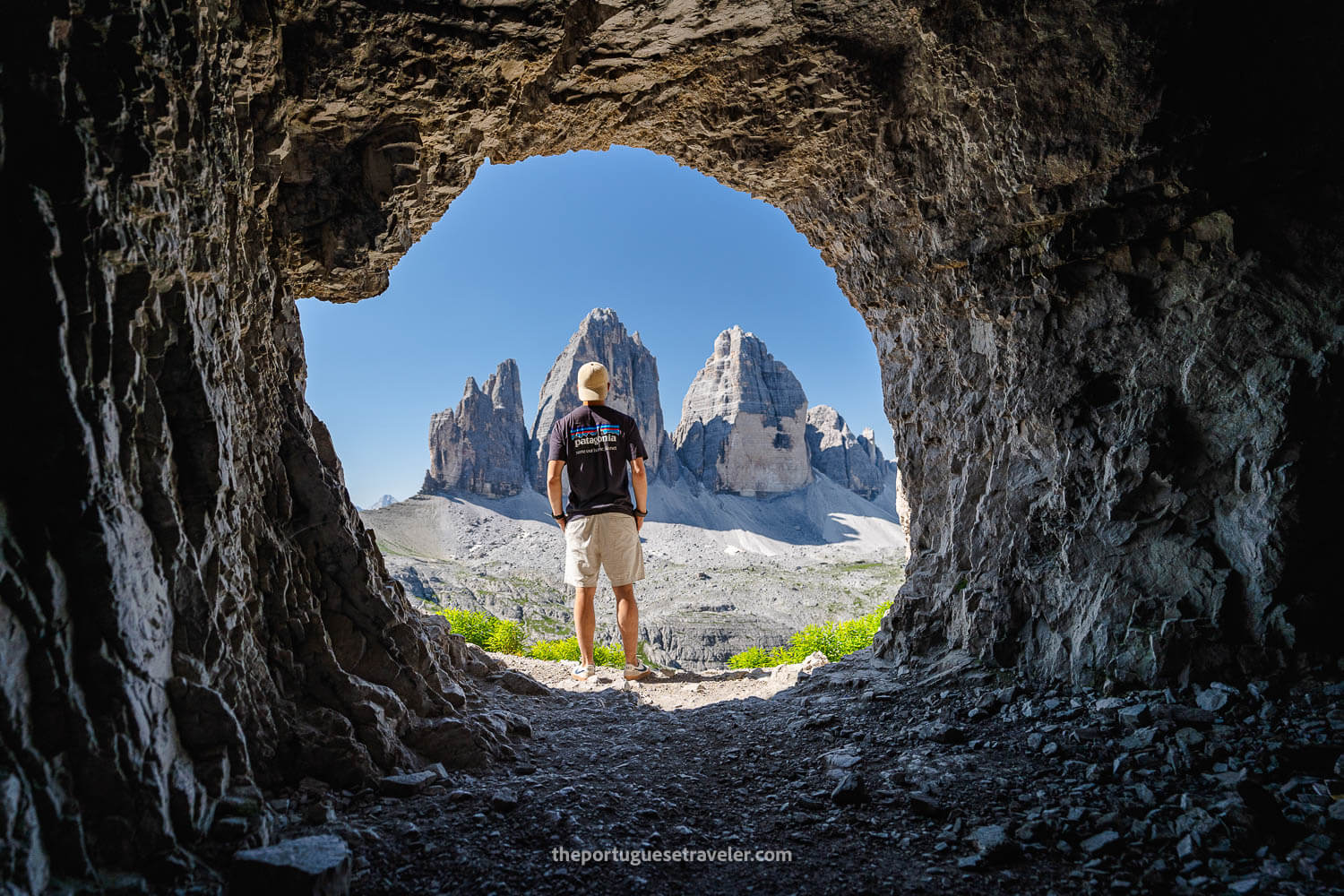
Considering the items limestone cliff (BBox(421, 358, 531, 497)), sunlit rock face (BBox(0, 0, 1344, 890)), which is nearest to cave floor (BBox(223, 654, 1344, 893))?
sunlit rock face (BBox(0, 0, 1344, 890))

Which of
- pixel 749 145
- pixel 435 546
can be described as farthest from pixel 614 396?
pixel 749 145

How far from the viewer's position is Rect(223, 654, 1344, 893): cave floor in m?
2.78

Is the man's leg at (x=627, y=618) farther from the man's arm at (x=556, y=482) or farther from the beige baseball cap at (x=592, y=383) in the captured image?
the beige baseball cap at (x=592, y=383)

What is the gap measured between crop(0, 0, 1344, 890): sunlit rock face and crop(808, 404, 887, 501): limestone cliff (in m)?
145

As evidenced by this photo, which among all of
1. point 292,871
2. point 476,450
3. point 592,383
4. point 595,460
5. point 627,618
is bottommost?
point 627,618

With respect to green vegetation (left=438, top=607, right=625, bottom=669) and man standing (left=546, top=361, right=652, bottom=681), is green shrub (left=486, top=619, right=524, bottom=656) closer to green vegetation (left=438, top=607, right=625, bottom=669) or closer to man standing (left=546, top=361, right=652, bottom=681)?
green vegetation (left=438, top=607, right=625, bottom=669)

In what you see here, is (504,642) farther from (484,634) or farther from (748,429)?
(748,429)

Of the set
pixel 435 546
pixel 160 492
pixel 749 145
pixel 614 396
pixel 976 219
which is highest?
pixel 614 396

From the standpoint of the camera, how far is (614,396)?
4547 inches

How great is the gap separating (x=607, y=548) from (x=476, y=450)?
108m

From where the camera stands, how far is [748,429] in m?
138

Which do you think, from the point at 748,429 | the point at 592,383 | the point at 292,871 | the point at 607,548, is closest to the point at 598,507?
the point at 607,548

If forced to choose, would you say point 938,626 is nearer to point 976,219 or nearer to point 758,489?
point 976,219

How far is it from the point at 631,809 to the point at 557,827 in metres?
0.52
